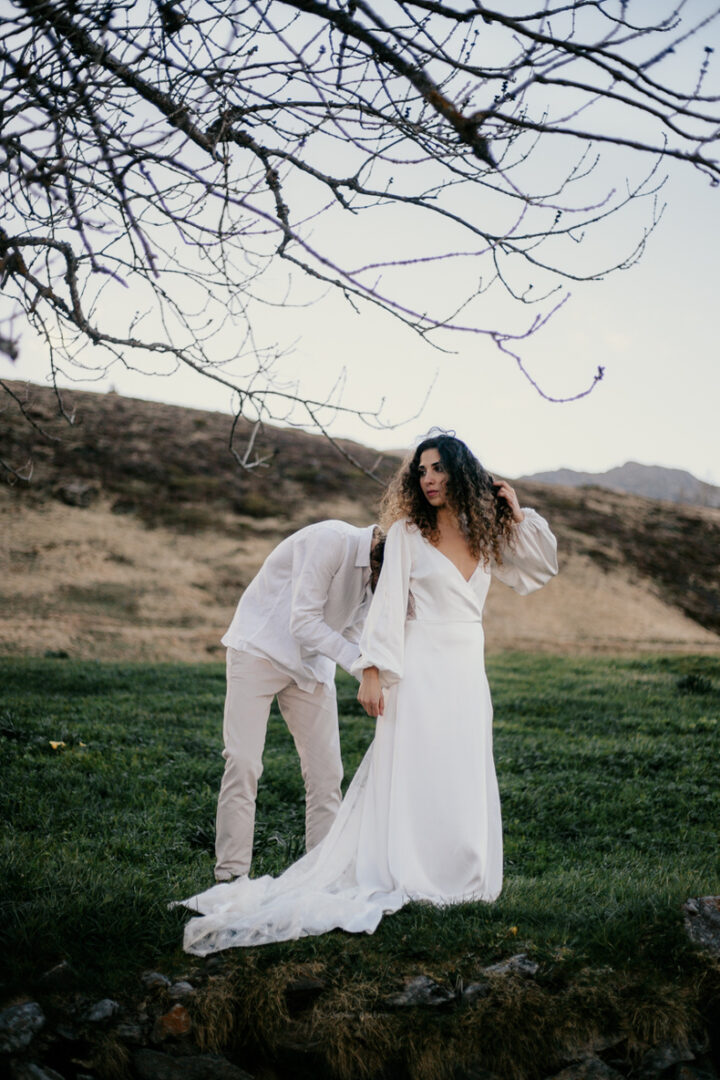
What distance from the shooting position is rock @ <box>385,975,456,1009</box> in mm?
3594

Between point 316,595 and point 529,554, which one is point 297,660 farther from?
point 529,554

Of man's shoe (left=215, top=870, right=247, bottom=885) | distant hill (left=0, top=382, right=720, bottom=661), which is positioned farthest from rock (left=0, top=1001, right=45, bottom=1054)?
distant hill (left=0, top=382, right=720, bottom=661)

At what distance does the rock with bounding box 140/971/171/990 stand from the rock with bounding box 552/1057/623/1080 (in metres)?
1.63

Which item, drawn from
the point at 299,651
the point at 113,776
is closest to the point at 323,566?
the point at 299,651

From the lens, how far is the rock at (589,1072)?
3414 millimetres

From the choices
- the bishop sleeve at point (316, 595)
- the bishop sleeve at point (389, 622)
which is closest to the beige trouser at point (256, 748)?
the bishop sleeve at point (316, 595)

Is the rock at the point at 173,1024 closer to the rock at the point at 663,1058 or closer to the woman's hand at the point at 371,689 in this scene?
the woman's hand at the point at 371,689

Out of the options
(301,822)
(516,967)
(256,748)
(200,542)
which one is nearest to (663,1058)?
(516,967)

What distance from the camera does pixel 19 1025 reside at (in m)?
3.41

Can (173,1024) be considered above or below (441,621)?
below

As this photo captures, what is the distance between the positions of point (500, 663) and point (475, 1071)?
13746 millimetres

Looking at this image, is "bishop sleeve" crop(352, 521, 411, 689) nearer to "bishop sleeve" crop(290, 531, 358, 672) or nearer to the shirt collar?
"bishop sleeve" crop(290, 531, 358, 672)

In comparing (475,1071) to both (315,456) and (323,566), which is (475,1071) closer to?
(323,566)

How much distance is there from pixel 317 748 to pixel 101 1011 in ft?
5.89
